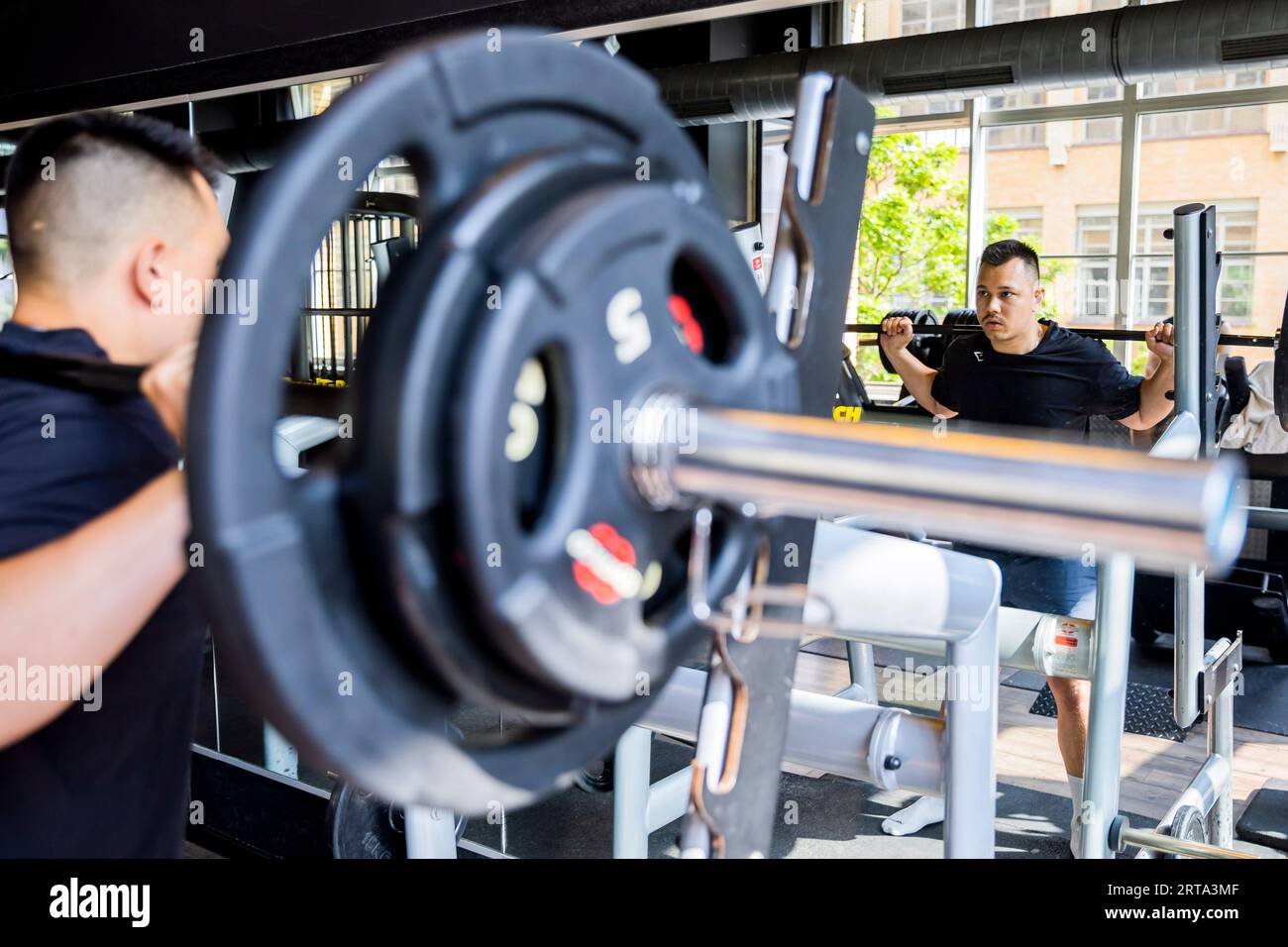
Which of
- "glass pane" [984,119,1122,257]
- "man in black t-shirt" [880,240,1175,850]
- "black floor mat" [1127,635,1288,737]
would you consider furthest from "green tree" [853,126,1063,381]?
"man in black t-shirt" [880,240,1175,850]

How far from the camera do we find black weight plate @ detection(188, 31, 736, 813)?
0.40m

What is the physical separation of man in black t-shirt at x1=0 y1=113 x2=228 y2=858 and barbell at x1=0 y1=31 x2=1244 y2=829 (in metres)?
0.55

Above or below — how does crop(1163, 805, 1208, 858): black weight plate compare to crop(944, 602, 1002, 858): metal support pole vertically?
below

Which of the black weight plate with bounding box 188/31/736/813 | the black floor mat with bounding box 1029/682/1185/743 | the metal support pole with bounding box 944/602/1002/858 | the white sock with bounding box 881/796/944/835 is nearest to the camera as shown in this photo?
the black weight plate with bounding box 188/31/736/813

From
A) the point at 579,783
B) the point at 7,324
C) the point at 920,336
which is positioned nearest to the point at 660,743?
the point at 579,783

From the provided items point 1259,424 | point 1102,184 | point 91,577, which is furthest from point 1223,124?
point 91,577

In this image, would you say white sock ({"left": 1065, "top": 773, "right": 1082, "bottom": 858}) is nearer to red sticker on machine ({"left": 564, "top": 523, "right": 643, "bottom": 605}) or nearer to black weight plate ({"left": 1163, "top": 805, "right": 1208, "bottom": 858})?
black weight plate ({"left": 1163, "top": 805, "right": 1208, "bottom": 858})

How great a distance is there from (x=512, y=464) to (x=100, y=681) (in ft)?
2.55

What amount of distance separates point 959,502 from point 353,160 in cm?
26

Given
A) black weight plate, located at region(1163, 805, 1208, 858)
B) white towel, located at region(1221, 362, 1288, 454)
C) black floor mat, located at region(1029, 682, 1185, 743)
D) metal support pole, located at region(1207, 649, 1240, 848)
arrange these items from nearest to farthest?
black weight plate, located at region(1163, 805, 1208, 858)
metal support pole, located at region(1207, 649, 1240, 848)
black floor mat, located at region(1029, 682, 1185, 743)
white towel, located at region(1221, 362, 1288, 454)

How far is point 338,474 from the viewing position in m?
0.44

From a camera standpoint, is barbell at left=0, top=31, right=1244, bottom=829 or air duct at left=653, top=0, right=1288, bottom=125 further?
air duct at left=653, top=0, right=1288, bottom=125
